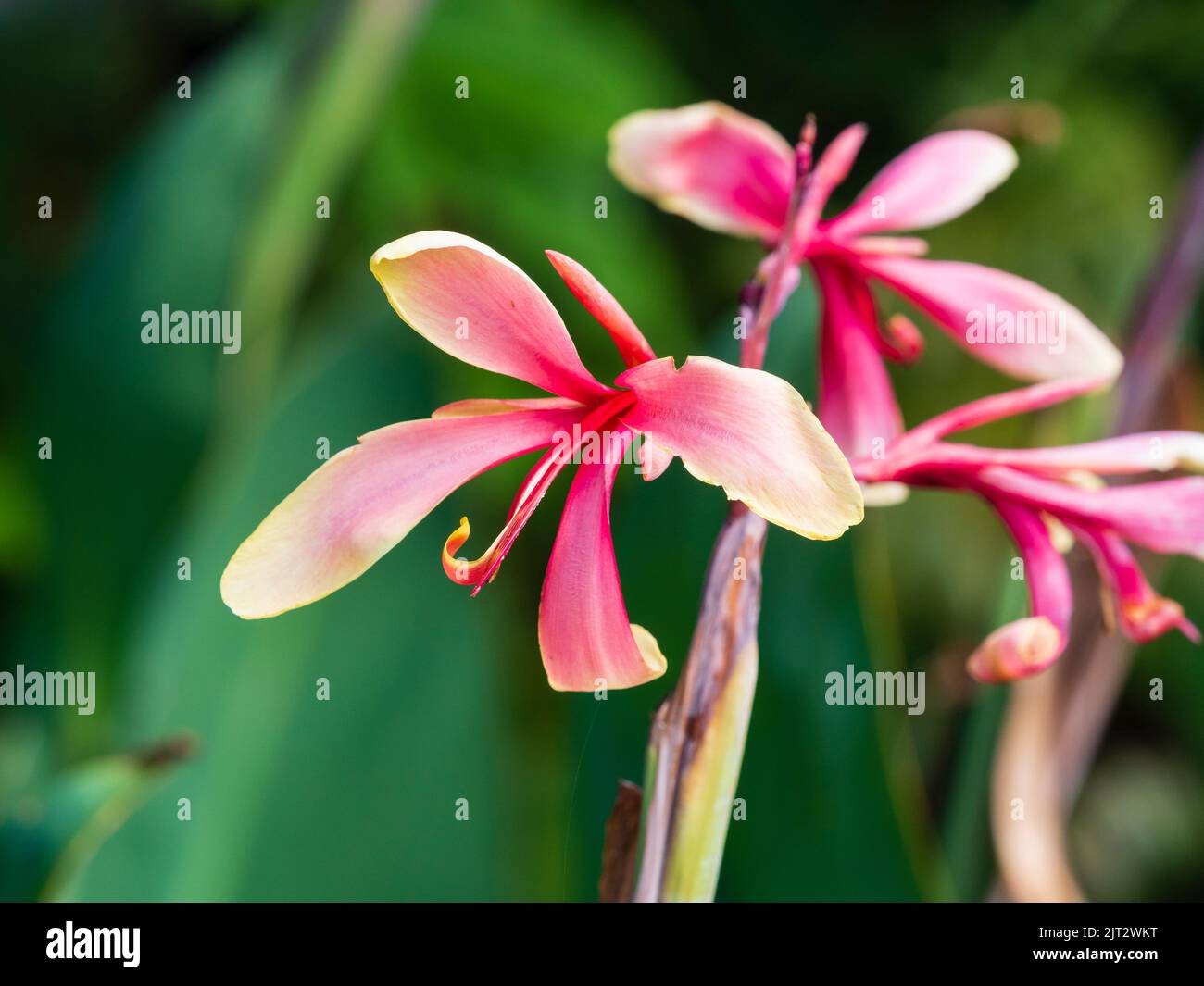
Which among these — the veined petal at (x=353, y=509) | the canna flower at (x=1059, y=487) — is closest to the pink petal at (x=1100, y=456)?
the canna flower at (x=1059, y=487)

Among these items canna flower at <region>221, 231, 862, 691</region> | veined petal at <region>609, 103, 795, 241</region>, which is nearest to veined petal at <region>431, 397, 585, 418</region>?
canna flower at <region>221, 231, 862, 691</region>

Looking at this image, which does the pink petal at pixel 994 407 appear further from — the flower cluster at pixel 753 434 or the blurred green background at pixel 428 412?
the blurred green background at pixel 428 412

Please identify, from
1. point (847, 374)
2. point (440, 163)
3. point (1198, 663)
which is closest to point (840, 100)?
point (440, 163)

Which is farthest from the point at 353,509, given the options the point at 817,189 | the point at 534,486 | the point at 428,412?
the point at 428,412

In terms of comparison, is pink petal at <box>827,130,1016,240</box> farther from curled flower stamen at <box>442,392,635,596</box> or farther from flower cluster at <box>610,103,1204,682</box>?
curled flower stamen at <box>442,392,635,596</box>

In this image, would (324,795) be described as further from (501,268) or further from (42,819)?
(501,268)

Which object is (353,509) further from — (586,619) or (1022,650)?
(1022,650)
